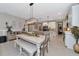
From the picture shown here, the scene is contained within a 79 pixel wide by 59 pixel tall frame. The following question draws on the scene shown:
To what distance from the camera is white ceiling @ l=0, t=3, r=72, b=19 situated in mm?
1765

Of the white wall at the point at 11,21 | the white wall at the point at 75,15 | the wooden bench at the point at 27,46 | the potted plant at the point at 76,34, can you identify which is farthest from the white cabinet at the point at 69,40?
the white wall at the point at 11,21

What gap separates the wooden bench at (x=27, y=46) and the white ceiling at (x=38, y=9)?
1.60 feet

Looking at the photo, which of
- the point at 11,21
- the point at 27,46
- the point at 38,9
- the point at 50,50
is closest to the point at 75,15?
the point at 38,9

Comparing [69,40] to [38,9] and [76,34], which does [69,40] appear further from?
[38,9]

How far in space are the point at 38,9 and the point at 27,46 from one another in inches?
29.0

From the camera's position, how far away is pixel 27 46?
183 cm

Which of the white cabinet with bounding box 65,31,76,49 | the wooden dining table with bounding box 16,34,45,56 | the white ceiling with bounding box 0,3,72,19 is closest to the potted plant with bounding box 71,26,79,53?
the white cabinet with bounding box 65,31,76,49

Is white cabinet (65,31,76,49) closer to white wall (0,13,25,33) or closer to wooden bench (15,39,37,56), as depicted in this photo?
wooden bench (15,39,37,56)

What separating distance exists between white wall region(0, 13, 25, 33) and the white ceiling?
0.07 metres

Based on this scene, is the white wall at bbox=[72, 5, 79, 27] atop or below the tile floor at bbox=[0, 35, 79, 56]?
atop

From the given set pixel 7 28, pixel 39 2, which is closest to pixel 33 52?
pixel 7 28

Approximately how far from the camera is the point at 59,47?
1868 millimetres

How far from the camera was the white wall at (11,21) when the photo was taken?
1774mm

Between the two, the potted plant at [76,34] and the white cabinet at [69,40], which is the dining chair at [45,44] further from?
the potted plant at [76,34]
